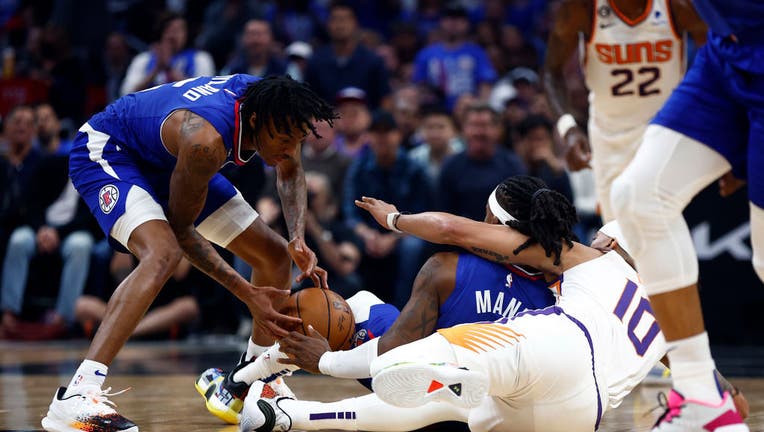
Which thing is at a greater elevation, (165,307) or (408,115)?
(408,115)

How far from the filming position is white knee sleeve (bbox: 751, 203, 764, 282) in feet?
11.4

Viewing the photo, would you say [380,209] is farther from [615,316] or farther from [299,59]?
[299,59]

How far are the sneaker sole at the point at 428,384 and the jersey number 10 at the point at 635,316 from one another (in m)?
0.73

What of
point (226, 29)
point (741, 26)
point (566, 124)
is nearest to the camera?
point (741, 26)

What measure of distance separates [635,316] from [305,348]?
1.29 meters

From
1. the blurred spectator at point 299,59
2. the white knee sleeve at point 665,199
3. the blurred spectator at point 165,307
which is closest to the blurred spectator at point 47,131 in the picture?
the blurred spectator at point 165,307

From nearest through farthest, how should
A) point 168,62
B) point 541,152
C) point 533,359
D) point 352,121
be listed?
point 533,359
point 541,152
point 352,121
point 168,62

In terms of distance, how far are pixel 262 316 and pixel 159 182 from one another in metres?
0.98

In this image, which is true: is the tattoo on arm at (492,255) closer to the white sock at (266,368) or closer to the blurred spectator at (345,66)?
the white sock at (266,368)

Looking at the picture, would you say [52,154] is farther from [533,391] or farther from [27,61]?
[533,391]

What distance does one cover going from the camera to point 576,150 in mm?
6148

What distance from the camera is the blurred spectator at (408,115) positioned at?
10508mm

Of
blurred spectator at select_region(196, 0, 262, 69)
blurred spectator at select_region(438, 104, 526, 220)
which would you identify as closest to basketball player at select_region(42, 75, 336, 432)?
blurred spectator at select_region(438, 104, 526, 220)

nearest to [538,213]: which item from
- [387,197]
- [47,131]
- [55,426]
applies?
[55,426]
